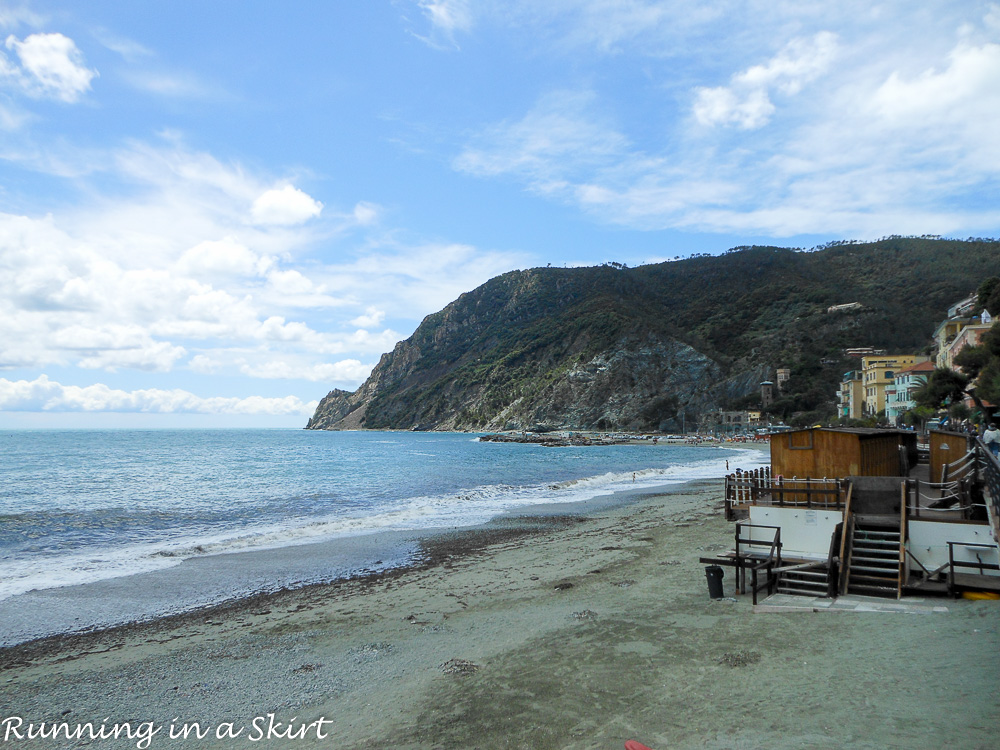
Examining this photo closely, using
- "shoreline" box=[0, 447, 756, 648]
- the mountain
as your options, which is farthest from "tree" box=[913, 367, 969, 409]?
the mountain

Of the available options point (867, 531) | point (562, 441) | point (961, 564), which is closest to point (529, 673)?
point (867, 531)

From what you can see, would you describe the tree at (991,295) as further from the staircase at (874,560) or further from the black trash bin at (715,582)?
the black trash bin at (715,582)

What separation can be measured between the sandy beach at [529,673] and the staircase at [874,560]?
94 centimetres

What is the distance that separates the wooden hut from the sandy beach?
14.2ft

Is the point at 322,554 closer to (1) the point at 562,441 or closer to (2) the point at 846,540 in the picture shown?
(2) the point at 846,540

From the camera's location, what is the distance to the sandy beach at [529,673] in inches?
273

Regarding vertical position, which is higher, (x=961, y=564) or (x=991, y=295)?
(x=991, y=295)

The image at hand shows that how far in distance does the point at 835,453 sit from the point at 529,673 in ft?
34.5

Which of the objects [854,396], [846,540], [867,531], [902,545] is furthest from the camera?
[854,396]

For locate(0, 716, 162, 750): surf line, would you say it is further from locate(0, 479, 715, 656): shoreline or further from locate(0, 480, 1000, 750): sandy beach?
locate(0, 479, 715, 656): shoreline

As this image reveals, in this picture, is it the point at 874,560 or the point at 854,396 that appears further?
the point at 854,396

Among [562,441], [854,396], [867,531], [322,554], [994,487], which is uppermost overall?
[854,396]

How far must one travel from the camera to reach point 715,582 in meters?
11.9

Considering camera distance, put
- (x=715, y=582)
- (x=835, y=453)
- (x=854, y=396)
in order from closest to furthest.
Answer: (x=715, y=582) → (x=835, y=453) → (x=854, y=396)
